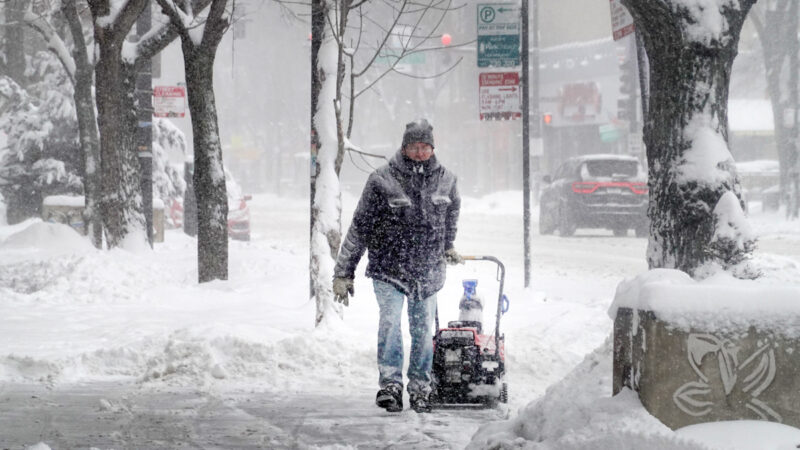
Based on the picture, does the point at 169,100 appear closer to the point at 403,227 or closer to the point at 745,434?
the point at 403,227

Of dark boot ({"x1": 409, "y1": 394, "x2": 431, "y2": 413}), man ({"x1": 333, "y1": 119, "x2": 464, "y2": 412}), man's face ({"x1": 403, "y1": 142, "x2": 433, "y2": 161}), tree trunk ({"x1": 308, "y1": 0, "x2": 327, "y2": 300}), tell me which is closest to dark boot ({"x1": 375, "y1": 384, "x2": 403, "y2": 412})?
man ({"x1": 333, "y1": 119, "x2": 464, "y2": 412})

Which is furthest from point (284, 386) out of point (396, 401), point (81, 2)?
point (81, 2)

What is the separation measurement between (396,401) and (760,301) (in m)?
3.13

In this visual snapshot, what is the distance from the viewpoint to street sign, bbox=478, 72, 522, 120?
1374 centimetres

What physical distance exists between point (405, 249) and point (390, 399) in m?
0.99

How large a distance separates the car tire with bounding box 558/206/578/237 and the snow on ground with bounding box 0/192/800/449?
18.2ft

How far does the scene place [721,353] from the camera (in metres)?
4.20

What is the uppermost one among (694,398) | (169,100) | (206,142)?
(169,100)

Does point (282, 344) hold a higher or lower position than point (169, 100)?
lower

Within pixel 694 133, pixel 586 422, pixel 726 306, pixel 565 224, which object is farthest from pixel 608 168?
pixel 726 306

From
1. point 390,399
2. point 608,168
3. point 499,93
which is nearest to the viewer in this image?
point 390,399

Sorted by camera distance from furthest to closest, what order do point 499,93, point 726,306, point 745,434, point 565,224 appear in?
point 565,224
point 499,93
point 726,306
point 745,434

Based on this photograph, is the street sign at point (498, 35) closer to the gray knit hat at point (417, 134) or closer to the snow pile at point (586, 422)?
the gray knit hat at point (417, 134)

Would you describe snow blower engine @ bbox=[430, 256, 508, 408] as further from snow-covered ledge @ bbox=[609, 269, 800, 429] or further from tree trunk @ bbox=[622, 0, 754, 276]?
snow-covered ledge @ bbox=[609, 269, 800, 429]
